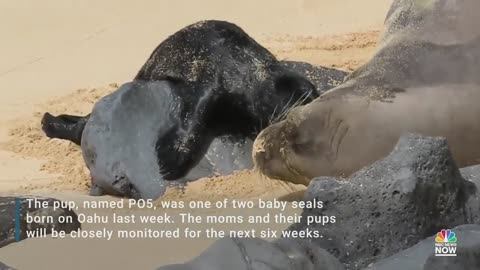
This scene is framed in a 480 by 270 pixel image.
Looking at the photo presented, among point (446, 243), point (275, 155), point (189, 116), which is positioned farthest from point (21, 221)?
point (446, 243)

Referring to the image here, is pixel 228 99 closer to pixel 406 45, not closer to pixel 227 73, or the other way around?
pixel 227 73

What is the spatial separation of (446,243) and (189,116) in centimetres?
201

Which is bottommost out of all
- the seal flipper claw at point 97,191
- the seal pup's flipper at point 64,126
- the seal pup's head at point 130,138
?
the seal flipper claw at point 97,191

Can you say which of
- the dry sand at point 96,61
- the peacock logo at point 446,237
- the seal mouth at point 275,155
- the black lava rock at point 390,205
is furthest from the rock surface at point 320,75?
the peacock logo at point 446,237

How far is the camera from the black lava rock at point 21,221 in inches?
129

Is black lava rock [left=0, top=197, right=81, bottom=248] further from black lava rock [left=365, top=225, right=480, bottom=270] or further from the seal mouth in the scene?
black lava rock [left=365, top=225, right=480, bottom=270]

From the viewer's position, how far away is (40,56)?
6742mm

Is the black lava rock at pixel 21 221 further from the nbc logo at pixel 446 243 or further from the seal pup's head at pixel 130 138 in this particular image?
the nbc logo at pixel 446 243

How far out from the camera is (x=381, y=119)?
151 inches

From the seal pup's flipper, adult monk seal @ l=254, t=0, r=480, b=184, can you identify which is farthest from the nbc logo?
the seal pup's flipper

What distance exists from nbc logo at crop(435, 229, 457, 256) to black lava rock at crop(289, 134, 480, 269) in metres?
0.15

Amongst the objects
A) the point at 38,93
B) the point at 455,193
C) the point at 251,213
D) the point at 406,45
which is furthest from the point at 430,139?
the point at 38,93

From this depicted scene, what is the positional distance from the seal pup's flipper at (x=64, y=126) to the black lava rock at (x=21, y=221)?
1.38 metres

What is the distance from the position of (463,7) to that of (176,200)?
1.37 m
